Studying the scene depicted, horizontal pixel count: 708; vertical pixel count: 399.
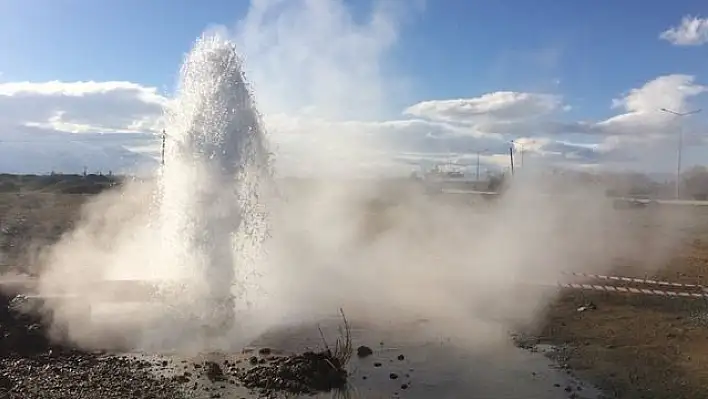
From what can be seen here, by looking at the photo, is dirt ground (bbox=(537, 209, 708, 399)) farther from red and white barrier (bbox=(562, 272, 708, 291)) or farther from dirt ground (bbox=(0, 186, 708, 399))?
red and white barrier (bbox=(562, 272, 708, 291))

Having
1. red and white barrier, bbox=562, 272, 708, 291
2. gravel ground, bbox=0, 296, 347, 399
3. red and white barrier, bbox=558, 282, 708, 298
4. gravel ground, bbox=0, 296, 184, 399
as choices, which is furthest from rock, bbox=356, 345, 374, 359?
red and white barrier, bbox=562, 272, 708, 291

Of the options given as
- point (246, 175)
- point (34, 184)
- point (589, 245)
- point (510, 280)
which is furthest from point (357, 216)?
point (34, 184)

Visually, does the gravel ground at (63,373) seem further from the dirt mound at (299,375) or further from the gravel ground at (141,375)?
the dirt mound at (299,375)

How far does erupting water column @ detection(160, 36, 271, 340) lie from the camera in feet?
52.4

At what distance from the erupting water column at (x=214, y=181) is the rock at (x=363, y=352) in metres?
3.16

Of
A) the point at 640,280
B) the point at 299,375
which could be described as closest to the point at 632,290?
the point at 640,280

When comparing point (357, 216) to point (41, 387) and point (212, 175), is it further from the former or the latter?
point (41, 387)

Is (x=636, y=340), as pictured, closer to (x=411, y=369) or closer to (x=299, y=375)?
(x=411, y=369)

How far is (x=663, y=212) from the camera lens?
1668 inches

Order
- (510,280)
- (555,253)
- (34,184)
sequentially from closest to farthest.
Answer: (510,280) < (555,253) < (34,184)

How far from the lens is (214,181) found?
55.3 ft

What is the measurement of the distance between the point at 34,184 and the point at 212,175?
63685 mm

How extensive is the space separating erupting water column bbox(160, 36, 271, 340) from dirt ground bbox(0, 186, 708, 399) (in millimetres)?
7268

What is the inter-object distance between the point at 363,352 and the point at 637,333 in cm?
594
